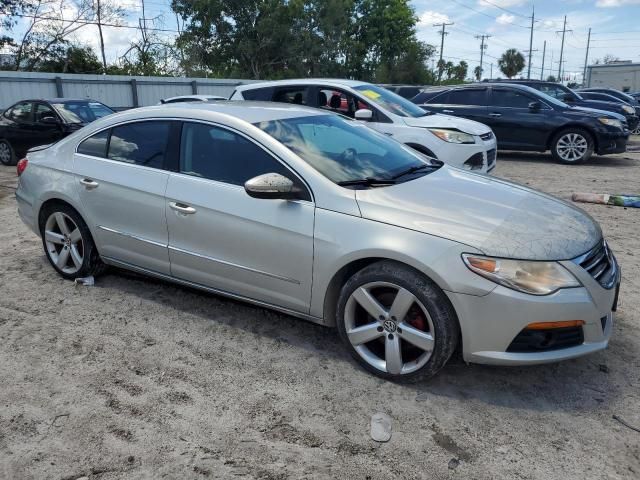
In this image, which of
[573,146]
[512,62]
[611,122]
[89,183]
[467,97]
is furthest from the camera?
[512,62]

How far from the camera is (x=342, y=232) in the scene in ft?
10.3

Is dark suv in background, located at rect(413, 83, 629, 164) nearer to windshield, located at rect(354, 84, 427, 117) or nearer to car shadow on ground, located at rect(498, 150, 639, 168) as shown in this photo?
car shadow on ground, located at rect(498, 150, 639, 168)

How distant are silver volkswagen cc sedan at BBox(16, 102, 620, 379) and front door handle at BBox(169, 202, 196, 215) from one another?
10 mm

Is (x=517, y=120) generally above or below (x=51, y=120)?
below

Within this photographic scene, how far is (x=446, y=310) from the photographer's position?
289 centimetres

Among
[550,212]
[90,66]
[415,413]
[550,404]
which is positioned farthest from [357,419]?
[90,66]

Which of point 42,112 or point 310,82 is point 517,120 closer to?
point 310,82

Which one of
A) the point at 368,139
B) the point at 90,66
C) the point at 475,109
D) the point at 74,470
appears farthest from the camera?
the point at 90,66

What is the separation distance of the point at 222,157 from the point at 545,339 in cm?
231

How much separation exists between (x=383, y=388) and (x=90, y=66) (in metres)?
33.0

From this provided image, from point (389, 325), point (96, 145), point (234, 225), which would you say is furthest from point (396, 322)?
point (96, 145)

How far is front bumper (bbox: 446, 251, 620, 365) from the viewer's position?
2.76 meters

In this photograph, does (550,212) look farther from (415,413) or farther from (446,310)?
(415,413)

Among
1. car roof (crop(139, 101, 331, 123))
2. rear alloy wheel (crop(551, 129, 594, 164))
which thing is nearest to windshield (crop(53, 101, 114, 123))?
car roof (crop(139, 101, 331, 123))
